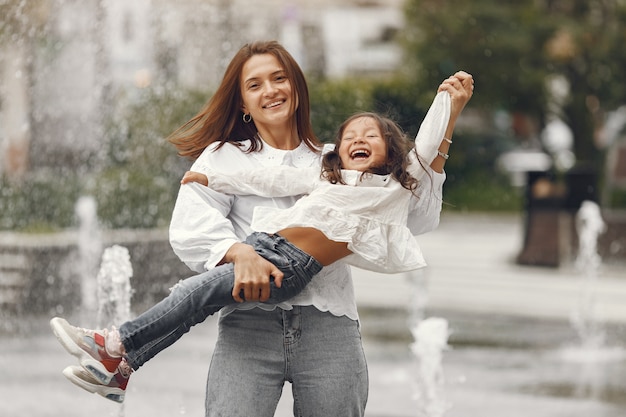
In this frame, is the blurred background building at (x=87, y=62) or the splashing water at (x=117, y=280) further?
the blurred background building at (x=87, y=62)

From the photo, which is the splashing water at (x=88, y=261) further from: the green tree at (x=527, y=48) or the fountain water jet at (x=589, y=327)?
the green tree at (x=527, y=48)

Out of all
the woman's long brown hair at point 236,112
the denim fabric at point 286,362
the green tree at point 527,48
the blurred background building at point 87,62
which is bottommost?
the denim fabric at point 286,362

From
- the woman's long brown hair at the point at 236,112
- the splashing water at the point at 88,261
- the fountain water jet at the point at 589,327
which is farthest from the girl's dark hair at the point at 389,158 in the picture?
the splashing water at the point at 88,261

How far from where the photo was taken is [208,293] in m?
2.97

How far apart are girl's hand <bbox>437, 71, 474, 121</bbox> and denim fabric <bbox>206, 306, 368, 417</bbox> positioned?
61 cm

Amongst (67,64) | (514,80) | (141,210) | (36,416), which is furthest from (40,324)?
(514,80)

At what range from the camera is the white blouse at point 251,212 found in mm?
3084

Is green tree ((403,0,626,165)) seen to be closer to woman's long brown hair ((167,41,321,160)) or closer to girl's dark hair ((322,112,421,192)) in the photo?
woman's long brown hair ((167,41,321,160))

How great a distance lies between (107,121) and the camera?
41.0 feet

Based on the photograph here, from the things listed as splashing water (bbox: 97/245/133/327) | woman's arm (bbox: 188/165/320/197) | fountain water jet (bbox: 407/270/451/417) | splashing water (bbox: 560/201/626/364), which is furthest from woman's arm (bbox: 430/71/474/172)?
splashing water (bbox: 560/201/626/364)

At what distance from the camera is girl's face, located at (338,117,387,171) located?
10.4 ft

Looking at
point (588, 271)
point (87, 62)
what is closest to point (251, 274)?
point (588, 271)

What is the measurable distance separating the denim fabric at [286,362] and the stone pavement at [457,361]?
10.1 feet

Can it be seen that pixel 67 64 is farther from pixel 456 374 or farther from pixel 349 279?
pixel 349 279
